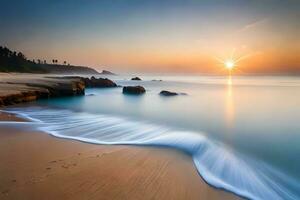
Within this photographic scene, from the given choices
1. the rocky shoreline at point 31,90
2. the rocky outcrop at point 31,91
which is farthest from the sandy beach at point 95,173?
the rocky shoreline at point 31,90

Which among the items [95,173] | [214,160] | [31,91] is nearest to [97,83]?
[31,91]

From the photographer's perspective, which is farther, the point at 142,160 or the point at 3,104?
the point at 3,104

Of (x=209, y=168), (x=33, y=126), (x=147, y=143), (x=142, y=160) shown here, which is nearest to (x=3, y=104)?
(x=33, y=126)

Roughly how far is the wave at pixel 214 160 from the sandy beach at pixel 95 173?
588 millimetres

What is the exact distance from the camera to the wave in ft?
19.7

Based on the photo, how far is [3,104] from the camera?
18266 mm

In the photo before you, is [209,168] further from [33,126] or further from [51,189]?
[33,126]

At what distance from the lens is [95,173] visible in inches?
233

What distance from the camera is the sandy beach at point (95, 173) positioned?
195 inches

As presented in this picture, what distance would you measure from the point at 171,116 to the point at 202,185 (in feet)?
40.2

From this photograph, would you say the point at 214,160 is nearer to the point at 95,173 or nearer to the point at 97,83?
the point at 95,173

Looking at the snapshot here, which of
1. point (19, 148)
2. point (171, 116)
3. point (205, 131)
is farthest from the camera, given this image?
point (171, 116)

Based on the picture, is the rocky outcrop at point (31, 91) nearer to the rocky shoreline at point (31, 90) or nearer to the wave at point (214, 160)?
the rocky shoreline at point (31, 90)

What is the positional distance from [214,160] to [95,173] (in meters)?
4.07
